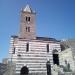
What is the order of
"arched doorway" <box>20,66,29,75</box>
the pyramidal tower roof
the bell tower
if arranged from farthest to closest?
the pyramidal tower roof < the bell tower < "arched doorway" <box>20,66,29,75</box>

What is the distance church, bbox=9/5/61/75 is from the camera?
3700 centimetres

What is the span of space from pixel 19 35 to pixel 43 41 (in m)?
5.39

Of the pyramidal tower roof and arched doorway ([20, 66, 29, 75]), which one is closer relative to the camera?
arched doorway ([20, 66, 29, 75])

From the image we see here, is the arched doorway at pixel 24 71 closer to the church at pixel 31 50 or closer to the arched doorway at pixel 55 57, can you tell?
the church at pixel 31 50

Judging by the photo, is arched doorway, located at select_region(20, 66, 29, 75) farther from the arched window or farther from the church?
the arched window

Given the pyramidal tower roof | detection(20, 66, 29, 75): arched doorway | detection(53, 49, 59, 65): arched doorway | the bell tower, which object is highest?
the pyramidal tower roof

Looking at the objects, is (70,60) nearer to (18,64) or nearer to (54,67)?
(54,67)

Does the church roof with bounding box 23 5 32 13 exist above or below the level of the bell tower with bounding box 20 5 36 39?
above

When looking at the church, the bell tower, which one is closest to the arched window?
the church

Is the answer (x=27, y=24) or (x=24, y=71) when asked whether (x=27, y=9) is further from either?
(x=24, y=71)

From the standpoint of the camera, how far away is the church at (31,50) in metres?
37.0

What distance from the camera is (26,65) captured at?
121ft

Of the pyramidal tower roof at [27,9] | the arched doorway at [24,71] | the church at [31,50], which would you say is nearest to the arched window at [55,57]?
the church at [31,50]

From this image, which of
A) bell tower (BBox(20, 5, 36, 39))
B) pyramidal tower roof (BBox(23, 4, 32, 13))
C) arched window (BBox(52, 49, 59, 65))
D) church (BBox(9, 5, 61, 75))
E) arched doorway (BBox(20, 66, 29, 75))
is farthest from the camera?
pyramidal tower roof (BBox(23, 4, 32, 13))
